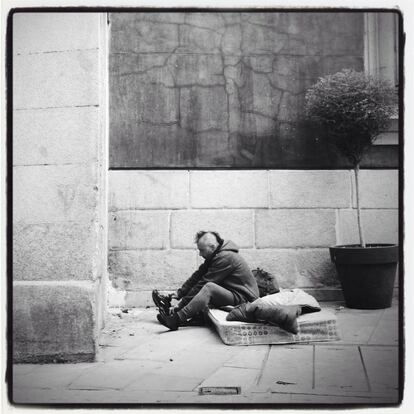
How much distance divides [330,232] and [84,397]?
3.97 m

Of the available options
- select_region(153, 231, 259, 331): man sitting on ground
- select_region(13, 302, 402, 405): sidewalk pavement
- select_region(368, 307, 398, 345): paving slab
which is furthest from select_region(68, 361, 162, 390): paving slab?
select_region(368, 307, 398, 345): paving slab

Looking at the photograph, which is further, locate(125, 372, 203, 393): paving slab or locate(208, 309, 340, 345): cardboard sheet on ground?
locate(208, 309, 340, 345): cardboard sheet on ground

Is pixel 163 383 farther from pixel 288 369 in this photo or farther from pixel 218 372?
pixel 288 369

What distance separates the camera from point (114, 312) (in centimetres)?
604

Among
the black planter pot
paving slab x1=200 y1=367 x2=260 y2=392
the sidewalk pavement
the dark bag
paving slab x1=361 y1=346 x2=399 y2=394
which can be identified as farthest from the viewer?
the dark bag

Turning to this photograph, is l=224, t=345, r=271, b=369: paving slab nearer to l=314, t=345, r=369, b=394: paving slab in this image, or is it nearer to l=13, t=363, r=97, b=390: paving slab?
l=314, t=345, r=369, b=394: paving slab

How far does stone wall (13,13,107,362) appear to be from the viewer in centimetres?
393

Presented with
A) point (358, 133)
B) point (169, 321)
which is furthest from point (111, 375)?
point (358, 133)

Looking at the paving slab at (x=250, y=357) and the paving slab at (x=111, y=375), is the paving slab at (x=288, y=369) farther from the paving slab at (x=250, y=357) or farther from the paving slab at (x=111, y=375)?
the paving slab at (x=111, y=375)

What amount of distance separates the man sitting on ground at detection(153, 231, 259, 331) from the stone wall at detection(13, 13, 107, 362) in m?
1.34

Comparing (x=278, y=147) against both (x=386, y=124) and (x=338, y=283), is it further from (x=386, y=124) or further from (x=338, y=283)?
(x=338, y=283)

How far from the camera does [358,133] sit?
5.80 metres

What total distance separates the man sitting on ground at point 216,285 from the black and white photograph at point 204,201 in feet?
0.07

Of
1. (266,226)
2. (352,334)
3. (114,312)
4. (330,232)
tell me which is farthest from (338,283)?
(114,312)
